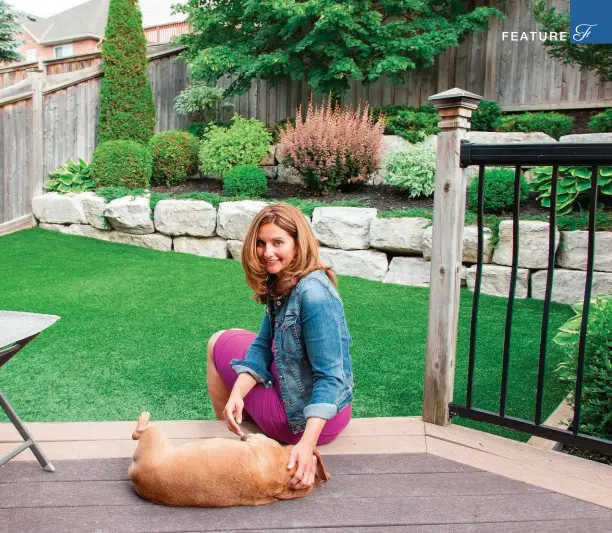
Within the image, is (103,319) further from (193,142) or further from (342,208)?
(193,142)

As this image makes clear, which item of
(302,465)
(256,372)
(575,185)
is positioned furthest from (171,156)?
(302,465)

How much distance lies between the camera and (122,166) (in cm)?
850

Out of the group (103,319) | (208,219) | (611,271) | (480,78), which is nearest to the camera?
(103,319)

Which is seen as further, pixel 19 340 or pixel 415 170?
pixel 415 170

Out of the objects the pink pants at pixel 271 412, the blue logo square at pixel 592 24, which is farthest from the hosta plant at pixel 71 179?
the pink pants at pixel 271 412

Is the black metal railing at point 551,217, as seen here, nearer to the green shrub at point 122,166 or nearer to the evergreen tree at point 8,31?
the green shrub at point 122,166

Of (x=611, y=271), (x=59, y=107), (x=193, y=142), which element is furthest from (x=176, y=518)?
(x=59, y=107)

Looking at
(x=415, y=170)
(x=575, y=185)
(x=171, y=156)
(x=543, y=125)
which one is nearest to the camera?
(x=575, y=185)

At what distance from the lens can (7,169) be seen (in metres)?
8.88

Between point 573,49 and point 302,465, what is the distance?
7500 millimetres

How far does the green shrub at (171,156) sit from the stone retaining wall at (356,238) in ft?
3.47

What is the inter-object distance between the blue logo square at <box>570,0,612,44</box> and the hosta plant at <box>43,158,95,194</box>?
6625mm

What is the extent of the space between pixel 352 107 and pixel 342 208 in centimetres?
355

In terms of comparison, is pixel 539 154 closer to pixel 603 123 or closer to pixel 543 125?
pixel 603 123
